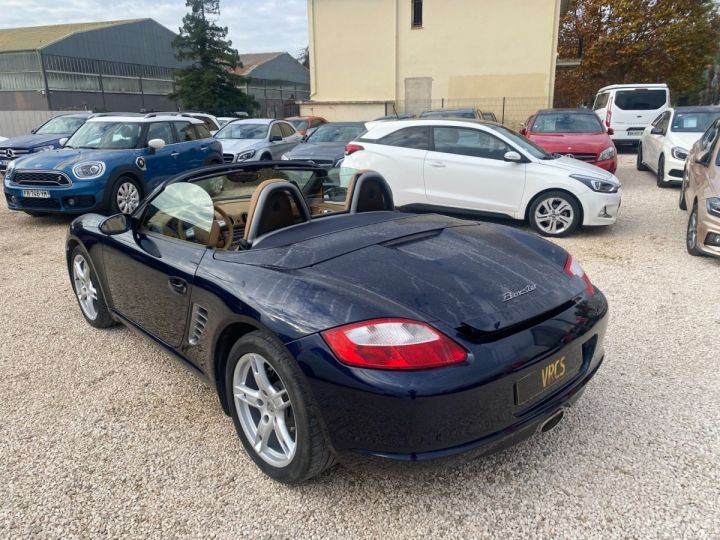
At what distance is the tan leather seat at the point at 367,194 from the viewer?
3.32 m

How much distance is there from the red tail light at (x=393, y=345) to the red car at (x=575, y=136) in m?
8.80

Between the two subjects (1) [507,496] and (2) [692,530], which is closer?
(2) [692,530]

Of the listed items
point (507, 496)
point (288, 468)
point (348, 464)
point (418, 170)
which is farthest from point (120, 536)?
point (418, 170)

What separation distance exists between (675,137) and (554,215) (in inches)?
201

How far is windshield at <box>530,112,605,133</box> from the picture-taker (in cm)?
1085

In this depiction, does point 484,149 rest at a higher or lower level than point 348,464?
higher

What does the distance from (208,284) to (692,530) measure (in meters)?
2.35

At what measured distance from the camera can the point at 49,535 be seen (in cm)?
220

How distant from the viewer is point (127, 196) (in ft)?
27.7

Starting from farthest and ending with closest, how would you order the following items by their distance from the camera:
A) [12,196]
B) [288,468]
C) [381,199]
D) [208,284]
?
[12,196], [381,199], [208,284], [288,468]

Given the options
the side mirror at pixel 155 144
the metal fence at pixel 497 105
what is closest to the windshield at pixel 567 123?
the side mirror at pixel 155 144

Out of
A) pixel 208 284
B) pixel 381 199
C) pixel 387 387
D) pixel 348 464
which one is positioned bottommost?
pixel 348 464

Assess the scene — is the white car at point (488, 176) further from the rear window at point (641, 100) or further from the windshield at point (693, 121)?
the rear window at point (641, 100)

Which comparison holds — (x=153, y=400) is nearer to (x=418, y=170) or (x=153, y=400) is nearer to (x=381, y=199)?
(x=381, y=199)
